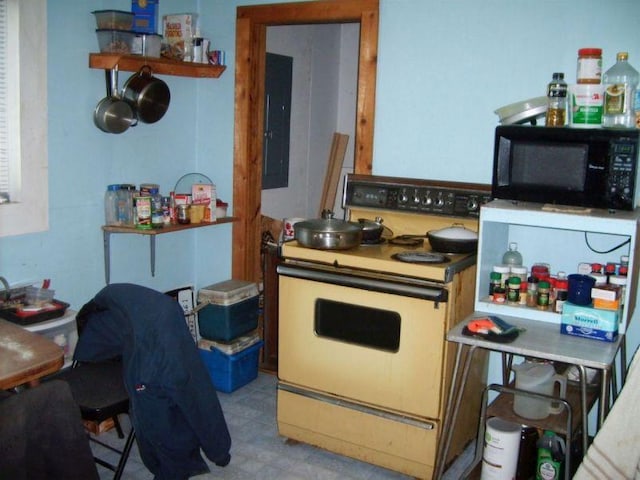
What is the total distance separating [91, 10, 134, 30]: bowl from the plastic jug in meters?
2.25

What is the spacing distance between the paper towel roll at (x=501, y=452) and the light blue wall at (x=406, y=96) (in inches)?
29.7

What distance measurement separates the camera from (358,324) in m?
2.56

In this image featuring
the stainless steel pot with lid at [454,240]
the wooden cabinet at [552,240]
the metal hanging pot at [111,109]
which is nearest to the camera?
the wooden cabinet at [552,240]

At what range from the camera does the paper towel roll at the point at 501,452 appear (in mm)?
2357

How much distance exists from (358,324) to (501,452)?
0.70 m

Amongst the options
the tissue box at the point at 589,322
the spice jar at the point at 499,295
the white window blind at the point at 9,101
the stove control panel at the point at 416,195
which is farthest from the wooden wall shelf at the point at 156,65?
the tissue box at the point at 589,322

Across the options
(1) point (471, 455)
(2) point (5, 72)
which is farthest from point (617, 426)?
(2) point (5, 72)

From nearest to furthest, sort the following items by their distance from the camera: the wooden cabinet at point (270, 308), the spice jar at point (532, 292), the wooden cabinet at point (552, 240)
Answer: the wooden cabinet at point (552, 240), the spice jar at point (532, 292), the wooden cabinet at point (270, 308)

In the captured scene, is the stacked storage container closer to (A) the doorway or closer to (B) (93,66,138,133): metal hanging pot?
(A) the doorway

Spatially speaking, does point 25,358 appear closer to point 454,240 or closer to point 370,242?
point 370,242

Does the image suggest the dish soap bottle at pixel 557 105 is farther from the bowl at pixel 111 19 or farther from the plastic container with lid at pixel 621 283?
the bowl at pixel 111 19

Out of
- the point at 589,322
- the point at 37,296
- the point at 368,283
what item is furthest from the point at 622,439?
the point at 37,296

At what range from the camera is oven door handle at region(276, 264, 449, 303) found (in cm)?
235

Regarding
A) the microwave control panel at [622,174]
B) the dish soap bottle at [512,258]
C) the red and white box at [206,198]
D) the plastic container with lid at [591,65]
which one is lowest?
the dish soap bottle at [512,258]
